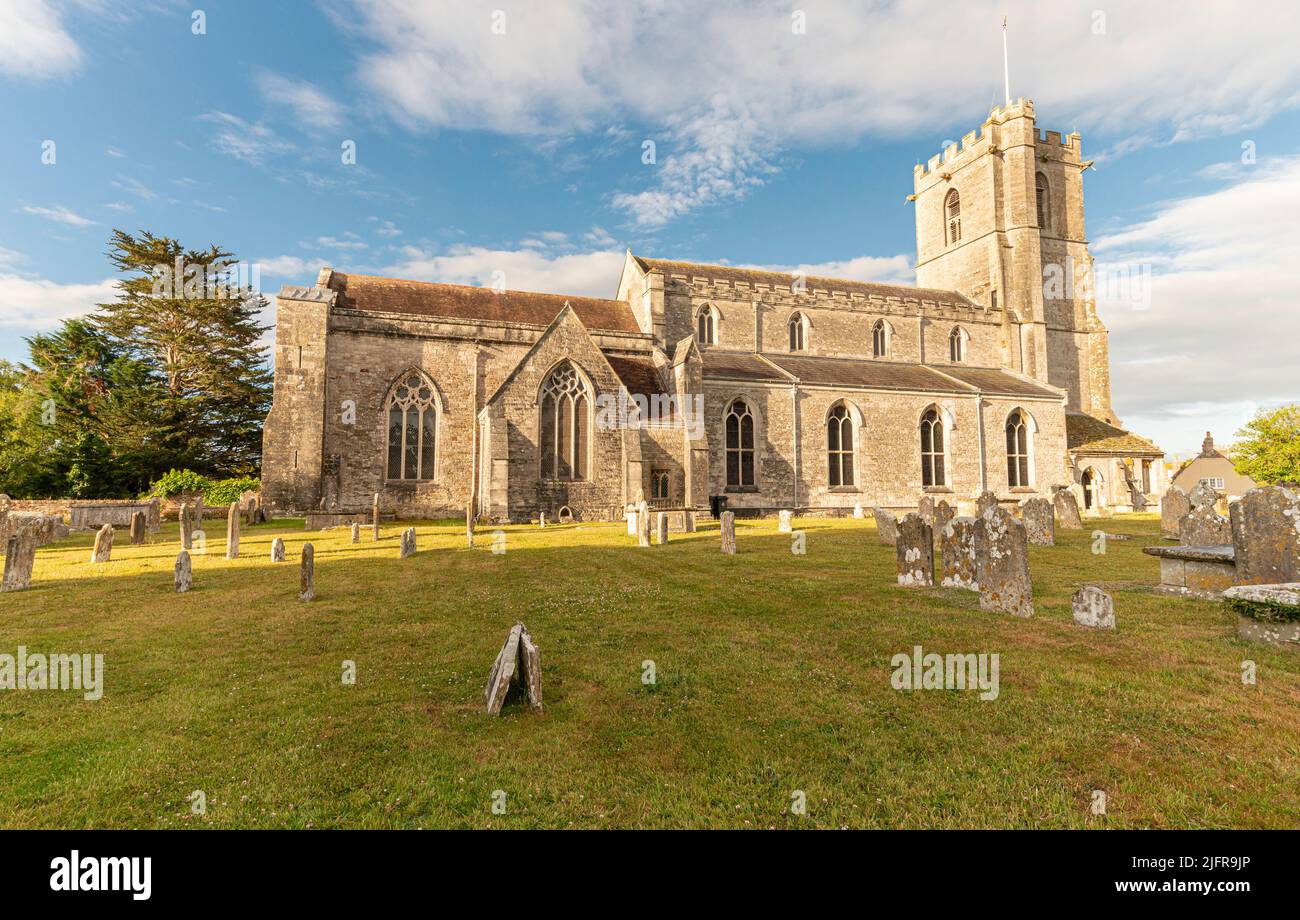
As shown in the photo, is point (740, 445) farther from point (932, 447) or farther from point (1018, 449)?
point (1018, 449)

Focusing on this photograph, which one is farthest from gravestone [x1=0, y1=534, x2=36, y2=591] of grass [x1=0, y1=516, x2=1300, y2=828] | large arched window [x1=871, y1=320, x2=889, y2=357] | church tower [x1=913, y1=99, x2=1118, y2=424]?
church tower [x1=913, y1=99, x2=1118, y2=424]

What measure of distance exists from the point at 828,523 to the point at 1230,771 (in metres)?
19.4

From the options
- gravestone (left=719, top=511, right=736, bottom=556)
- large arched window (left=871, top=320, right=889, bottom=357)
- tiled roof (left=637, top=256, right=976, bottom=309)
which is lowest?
gravestone (left=719, top=511, right=736, bottom=556)

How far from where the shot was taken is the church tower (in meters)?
35.5

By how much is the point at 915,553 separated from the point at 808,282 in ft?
95.4

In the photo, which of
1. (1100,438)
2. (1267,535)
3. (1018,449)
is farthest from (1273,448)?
(1267,535)

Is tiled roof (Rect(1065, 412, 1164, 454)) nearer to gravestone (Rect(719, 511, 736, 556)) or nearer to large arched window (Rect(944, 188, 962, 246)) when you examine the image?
large arched window (Rect(944, 188, 962, 246))

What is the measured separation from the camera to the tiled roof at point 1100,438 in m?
31.8

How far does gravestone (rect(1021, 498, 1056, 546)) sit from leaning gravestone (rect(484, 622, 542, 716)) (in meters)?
14.3

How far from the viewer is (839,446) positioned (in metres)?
28.7

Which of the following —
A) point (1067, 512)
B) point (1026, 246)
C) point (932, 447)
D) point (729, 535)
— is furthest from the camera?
point (1026, 246)

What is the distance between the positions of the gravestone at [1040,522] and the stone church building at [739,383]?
1182 centimetres
